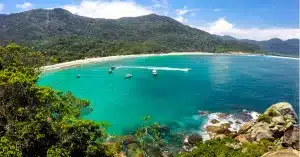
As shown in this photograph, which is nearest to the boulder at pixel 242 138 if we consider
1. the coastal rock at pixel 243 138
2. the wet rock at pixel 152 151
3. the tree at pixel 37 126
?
the coastal rock at pixel 243 138

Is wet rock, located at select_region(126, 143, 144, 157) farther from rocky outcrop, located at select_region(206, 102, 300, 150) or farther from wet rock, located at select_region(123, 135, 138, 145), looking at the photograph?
rocky outcrop, located at select_region(206, 102, 300, 150)

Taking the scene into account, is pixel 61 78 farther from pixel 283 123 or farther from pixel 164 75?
pixel 283 123

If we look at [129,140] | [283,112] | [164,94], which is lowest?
[129,140]

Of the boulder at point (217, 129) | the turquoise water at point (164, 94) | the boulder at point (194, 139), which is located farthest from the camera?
the turquoise water at point (164, 94)

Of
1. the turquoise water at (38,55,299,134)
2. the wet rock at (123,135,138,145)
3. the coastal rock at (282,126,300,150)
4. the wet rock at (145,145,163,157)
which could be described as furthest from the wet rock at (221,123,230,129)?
the wet rock at (123,135,138,145)

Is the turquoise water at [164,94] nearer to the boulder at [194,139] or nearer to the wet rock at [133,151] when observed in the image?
the boulder at [194,139]

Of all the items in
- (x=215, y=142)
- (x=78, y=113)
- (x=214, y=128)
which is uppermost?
(x=78, y=113)

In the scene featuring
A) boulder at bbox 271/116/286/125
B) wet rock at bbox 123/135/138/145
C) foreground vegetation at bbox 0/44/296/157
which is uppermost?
foreground vegetation at bbox 0/44/296/157

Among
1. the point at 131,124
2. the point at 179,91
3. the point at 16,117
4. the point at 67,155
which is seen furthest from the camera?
the point at 179,91

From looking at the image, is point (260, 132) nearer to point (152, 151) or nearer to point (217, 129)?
point (217, 129)

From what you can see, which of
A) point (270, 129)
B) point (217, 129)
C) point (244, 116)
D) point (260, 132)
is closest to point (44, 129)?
point (260, 132)

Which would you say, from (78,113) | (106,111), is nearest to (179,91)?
(106,111)
